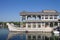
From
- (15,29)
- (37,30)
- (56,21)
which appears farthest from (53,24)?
(15,29)

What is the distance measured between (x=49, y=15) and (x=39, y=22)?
311 cm

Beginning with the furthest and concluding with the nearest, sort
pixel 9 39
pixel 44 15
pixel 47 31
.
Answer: pixel 44 15 → pixel 47 31 → pixel 9 39

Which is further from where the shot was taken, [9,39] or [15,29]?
[15,29]

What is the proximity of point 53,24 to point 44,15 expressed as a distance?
3.11 meters

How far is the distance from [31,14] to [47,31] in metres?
6.42

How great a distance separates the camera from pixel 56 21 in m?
50.4

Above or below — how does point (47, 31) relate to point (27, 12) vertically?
below

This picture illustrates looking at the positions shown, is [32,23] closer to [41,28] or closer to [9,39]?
[41,28]

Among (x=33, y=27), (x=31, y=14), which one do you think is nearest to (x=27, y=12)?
(x=31, y=14)

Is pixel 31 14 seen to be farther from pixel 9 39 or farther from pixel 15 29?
pixel 9 39

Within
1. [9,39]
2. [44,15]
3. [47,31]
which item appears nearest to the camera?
[9,39]

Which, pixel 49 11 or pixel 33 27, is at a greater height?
pixel 49 11

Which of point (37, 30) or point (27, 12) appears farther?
point (27, 12)

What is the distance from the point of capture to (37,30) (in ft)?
159
